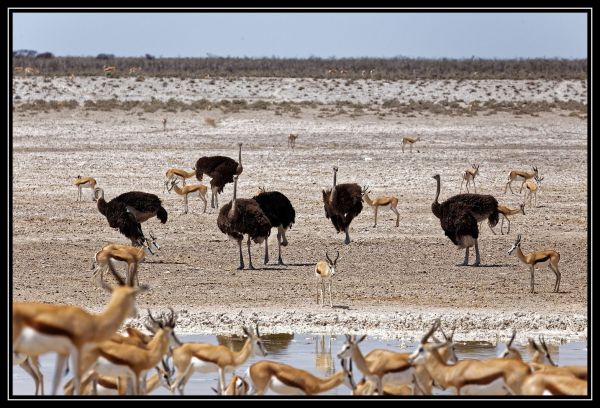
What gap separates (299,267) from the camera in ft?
61.3

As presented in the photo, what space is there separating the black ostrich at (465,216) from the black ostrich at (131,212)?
4.37 metres

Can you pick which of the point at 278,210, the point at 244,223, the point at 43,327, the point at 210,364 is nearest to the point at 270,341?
the point at 210,364

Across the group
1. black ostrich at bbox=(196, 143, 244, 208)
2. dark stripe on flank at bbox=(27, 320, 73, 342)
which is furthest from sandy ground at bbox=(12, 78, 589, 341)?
dark stripe on flank at bbox=(27, 320, 73, 342)

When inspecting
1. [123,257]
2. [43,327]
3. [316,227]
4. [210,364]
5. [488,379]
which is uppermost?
[43,327]

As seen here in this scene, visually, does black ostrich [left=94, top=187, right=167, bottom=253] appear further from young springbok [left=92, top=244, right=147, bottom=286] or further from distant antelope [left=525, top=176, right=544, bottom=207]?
distant antelope [left=525, top=176, right=544, bottom=207]

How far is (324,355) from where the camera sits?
13211mm

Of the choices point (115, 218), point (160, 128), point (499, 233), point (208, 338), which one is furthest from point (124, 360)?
point (160, 128)

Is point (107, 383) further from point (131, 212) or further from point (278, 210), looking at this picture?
point (131, 212)

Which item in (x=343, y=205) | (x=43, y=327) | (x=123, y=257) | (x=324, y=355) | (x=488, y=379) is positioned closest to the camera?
(x=43, y=327)

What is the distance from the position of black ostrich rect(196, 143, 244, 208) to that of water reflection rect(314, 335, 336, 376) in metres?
11.2

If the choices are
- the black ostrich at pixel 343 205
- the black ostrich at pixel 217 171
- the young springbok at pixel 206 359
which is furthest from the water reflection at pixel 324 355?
the black ostrich at pixel 217 171

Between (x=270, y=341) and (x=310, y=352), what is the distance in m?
0.66

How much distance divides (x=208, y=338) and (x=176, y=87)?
134 ft
